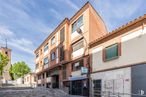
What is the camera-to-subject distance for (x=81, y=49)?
94.2ft

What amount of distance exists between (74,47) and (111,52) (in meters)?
10.4

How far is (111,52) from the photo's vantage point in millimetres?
21656

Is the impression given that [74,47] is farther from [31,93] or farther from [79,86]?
[31,93]

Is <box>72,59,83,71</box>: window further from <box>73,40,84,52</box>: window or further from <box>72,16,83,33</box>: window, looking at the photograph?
<box>72,16,83,33</box>: window

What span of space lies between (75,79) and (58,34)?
1114 centimetres

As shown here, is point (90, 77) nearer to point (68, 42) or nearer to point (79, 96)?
point (79, 96)

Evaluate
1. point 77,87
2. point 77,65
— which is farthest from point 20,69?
point 77,87

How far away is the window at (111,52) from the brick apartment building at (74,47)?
4561mm

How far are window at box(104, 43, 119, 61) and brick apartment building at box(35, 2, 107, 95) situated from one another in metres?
4.56

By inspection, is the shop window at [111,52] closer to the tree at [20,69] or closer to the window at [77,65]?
the window at [77,65]

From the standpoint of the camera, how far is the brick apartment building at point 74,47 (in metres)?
27.8

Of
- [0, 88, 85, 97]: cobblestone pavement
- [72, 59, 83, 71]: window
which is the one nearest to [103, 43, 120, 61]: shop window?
[72, 59, 83, 71]: window

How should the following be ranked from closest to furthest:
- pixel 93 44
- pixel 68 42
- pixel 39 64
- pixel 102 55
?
pixel 102 55
pixel 93 44
pixel 68 42
pixel 39 64

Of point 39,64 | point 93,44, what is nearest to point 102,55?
point 93,44
